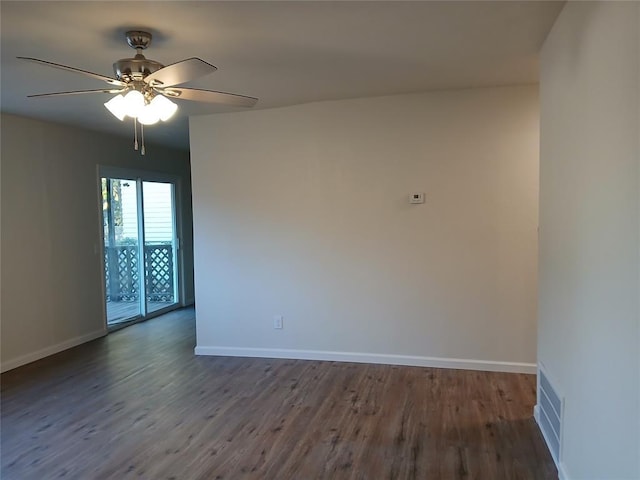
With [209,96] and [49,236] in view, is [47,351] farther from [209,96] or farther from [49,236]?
[209,96]

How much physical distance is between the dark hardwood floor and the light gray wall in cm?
47

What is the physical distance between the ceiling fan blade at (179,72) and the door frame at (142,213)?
3585 millimetres

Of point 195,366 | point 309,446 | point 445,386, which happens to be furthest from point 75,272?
point 445,386

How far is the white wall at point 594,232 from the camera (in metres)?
1.55

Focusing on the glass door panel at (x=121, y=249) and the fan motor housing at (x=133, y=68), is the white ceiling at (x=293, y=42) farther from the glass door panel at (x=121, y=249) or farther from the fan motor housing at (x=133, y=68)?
the glass door panel at (x=121, y=249)

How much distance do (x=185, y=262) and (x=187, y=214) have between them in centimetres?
73

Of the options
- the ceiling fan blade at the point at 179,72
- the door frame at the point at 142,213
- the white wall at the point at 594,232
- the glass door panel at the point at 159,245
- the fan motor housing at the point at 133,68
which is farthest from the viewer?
the glass door panel at the point at 159,245

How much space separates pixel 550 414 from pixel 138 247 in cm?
521

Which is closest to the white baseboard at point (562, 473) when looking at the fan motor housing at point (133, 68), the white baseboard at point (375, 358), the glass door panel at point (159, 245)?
the white baseboard at point (375, 358)

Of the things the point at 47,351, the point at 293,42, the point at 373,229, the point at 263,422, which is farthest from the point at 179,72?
the point at 47,351

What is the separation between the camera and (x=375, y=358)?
427 cm

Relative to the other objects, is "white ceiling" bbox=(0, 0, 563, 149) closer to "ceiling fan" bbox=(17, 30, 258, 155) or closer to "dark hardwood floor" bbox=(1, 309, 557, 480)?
"ceiling fan" bbox=(17, 30, 258, 155)

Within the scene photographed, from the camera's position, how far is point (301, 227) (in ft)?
14.5

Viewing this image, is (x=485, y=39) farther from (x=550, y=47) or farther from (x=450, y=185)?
(x=450, y=185)
